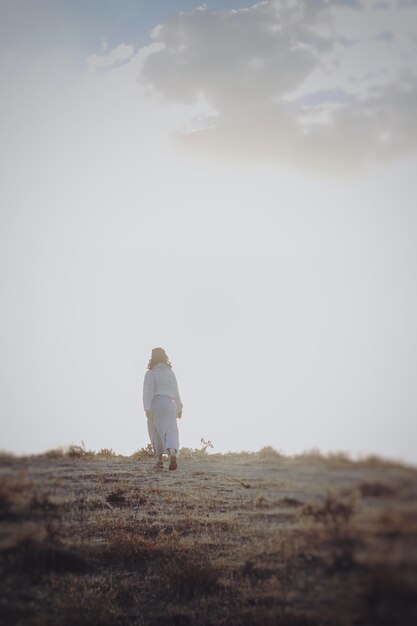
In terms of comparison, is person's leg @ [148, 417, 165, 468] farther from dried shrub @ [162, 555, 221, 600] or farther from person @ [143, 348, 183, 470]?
dried shrub @ [162, 555, 221, 600]

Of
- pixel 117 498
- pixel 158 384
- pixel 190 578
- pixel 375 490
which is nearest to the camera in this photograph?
pixel 375 490

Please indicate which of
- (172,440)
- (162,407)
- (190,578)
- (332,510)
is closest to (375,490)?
(332,510)

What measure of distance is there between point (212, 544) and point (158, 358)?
4.22 meters

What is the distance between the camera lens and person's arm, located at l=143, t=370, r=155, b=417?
10109 millimetres

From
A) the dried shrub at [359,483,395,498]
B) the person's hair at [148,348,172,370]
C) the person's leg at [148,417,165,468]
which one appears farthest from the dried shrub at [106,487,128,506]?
the dried shrub at [359,483,395,498]

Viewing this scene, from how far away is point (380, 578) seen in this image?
2.77m

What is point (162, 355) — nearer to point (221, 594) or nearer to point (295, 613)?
point (221, 594)

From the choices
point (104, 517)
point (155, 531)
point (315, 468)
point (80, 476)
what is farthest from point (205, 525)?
point (315, 468)

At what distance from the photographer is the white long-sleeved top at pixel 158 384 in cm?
1014

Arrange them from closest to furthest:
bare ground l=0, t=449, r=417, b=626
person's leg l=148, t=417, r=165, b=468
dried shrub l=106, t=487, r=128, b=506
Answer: bare ground l=0, t=449, r=417, b=626, dried shrub l=106, t=487, r=128, b=506, person's leg l=148, t=417, r=165, b=468

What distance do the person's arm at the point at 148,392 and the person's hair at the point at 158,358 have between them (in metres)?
0.32

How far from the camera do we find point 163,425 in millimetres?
9961

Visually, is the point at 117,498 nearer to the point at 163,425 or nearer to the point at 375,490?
the point at 163,425

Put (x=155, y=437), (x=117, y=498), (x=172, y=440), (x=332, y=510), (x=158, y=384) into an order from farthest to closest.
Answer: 1. (x=158, y=384)
2. (x=155, y=437)
3. (x=172, y=440)
4. (x=117, y=498)
5. (x=332, y=510)
